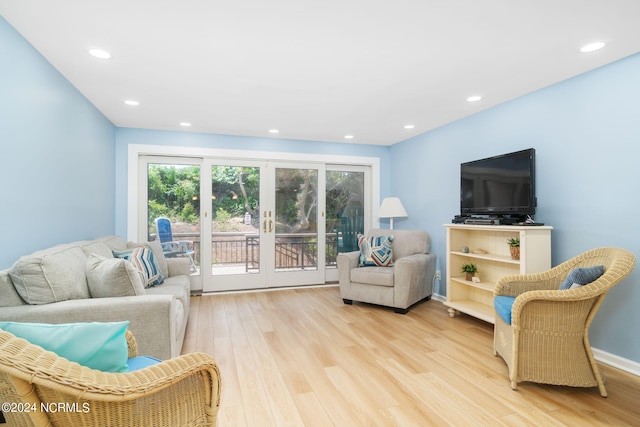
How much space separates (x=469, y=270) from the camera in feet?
12.0

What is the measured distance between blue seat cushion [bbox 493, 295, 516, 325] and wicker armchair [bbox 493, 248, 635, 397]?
125 mm

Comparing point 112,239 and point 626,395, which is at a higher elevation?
point 112,239

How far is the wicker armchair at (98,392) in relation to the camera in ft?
2.85

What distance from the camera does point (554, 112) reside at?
9.53ft

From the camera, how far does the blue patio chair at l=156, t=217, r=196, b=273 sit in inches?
177

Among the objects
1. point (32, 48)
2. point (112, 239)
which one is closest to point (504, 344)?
point (112, 239)

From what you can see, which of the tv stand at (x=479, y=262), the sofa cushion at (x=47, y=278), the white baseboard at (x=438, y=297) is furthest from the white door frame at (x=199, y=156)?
the sofa cushion at (x=47, y=278)

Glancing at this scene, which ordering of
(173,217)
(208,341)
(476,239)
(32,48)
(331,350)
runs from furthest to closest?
(173,217) < (476,239) < (208,341) < (331,350) < (32,48)

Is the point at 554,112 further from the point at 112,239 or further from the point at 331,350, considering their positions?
the point at 112,239

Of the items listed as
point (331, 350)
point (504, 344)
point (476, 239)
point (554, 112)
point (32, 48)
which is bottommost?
point (331, 350)

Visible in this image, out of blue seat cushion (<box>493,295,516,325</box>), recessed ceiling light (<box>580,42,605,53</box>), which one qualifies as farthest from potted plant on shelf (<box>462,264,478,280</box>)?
recessed ceiling light (<box>580,42,605,53</box>)

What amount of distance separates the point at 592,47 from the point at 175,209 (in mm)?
4696

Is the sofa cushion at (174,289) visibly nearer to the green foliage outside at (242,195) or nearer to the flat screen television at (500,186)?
the green foliage outside at (242,195)

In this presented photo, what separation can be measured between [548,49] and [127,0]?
8.93 ft
